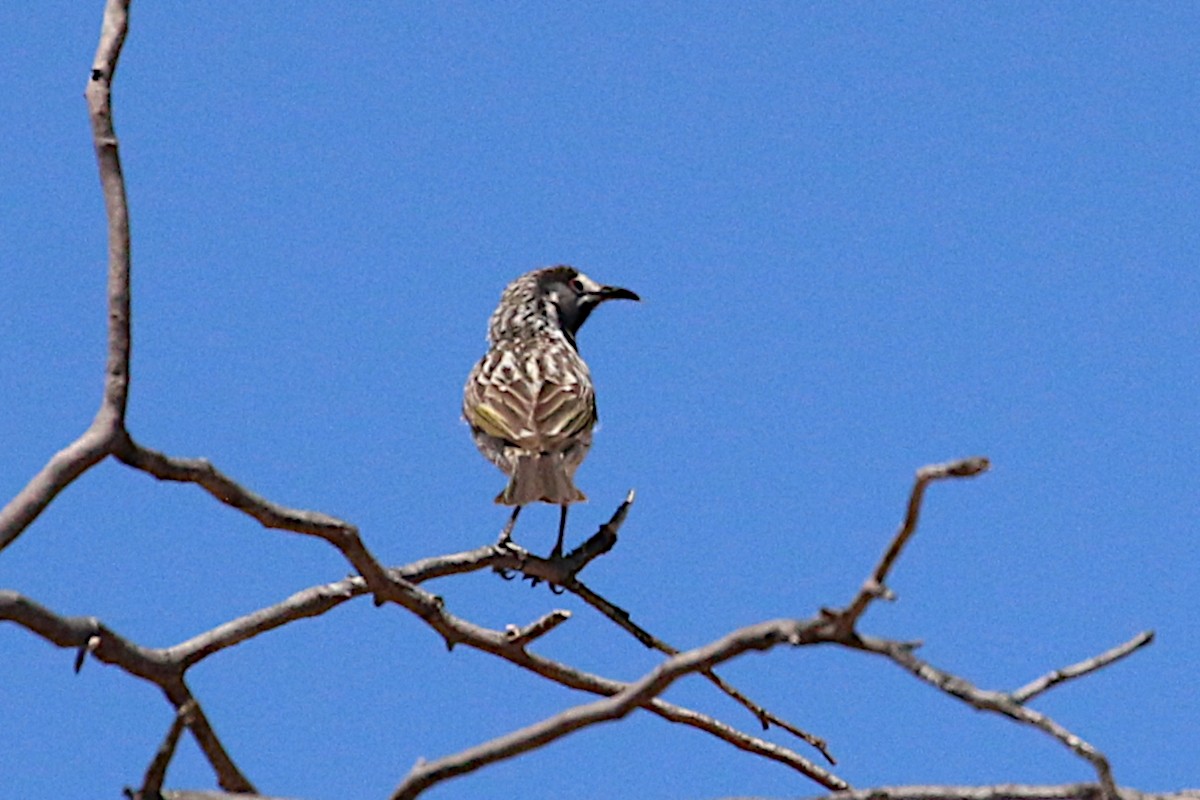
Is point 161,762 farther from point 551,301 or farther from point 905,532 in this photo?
point 551,301

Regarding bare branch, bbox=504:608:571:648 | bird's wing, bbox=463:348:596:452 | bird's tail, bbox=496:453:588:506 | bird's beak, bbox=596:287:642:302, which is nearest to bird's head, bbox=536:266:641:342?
bird's beak, bbox=596:287:642:302

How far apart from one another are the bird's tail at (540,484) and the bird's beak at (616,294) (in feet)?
9.51

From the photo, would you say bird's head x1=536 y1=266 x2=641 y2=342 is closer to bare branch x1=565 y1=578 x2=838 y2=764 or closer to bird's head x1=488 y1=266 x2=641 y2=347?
bird's head x1=488 y1=266 x2=641 y2=347

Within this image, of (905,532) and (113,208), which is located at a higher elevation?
(113,208)

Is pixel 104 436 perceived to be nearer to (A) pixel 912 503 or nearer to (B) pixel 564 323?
→ (A) pixel 912 503

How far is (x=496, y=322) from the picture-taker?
448 inches

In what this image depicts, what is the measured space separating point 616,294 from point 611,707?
7172mm

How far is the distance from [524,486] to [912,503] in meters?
4.71

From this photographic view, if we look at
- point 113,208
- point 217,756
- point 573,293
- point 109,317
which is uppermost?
point 573,293

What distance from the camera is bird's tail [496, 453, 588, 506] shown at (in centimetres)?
854

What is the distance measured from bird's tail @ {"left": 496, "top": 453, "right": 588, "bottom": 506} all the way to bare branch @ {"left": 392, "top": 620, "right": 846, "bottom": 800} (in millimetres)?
3722

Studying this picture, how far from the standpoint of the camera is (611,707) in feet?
15.3

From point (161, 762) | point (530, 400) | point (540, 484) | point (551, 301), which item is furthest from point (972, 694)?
point (551, 301)

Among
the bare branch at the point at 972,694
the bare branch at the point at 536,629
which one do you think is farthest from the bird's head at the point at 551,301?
the bare branch at the point at 972,694
